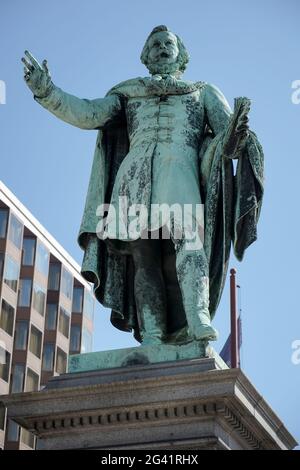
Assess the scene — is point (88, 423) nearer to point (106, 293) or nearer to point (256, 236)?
point (106, 293)

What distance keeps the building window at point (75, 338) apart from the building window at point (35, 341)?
13.3 ft

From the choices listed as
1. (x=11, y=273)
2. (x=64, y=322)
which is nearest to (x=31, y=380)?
(x=11, y=273)

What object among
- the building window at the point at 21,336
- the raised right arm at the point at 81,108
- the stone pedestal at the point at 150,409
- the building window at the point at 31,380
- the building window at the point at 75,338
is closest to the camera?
the stone pedestal at the point at 150,409

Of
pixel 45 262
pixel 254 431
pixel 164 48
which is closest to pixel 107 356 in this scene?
pixel 254 431

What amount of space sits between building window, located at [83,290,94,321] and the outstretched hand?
61.8 metres

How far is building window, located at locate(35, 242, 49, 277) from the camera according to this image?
68.1m

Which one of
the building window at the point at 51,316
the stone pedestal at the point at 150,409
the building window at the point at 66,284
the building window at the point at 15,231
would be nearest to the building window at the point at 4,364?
the building window at the point at 51,316

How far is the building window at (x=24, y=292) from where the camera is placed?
65375mm

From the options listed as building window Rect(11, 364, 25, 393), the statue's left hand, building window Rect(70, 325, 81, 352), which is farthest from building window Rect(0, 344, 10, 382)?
the statue's left hand

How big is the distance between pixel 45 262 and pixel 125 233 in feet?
193

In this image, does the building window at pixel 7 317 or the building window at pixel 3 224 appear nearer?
the building window at pixel 7 317

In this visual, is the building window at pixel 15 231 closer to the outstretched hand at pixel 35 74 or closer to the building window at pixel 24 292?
the building window at pixel 24 292

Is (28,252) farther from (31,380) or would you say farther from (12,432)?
(12,432)

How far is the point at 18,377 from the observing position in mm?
62188
